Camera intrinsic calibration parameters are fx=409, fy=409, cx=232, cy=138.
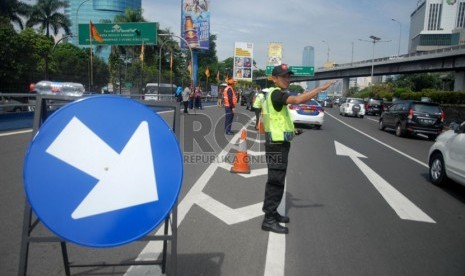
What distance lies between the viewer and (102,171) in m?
2.33

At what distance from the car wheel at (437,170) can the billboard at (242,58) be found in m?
61.3

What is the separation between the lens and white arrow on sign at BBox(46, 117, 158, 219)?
7.47 feet

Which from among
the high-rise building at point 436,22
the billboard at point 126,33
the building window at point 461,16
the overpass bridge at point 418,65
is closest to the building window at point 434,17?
the high-rise building at point 436,22

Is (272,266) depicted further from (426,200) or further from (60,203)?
(426,200)

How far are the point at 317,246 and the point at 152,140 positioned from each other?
2.82 meters

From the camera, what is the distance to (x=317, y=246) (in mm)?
4555

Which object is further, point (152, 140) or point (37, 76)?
point (37, 76)

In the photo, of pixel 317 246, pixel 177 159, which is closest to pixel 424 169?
pixel 317 246

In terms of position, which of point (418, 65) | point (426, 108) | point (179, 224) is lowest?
point (179, 224)

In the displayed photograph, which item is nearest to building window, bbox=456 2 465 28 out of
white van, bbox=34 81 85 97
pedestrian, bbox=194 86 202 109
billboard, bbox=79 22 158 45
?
pedestrian, bbox=194 86 202 109

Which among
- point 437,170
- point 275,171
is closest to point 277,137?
point 275,171

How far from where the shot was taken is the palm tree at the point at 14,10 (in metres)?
58.9

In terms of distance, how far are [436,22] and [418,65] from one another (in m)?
127

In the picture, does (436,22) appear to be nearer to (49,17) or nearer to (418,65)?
(418,65)
